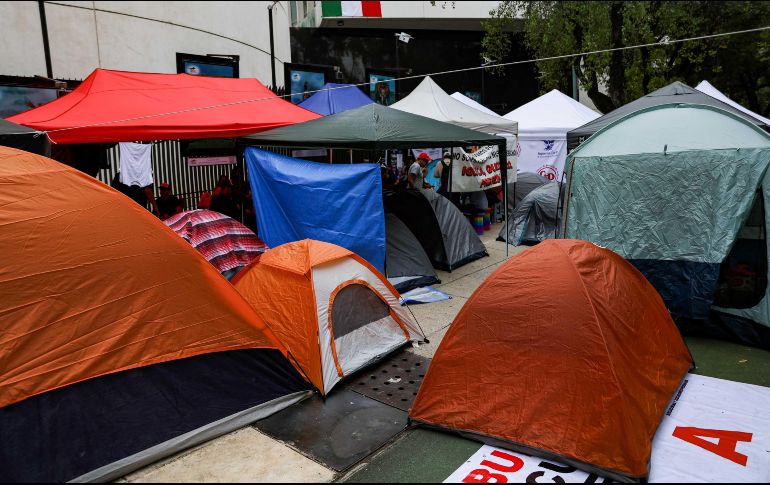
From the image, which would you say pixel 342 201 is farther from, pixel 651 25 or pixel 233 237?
pixel 651 25

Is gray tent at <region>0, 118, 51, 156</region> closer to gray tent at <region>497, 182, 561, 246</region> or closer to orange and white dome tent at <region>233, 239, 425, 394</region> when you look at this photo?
orange and white dome tent at <region>233, 239, 425, 394</region>

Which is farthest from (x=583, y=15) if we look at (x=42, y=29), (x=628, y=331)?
(x=628, y=331)

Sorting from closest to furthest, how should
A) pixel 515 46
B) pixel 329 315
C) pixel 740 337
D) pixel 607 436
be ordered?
1. pixel 607 436
2. pixel 329 315
3. pixel 740 337
4. pixel 515 46

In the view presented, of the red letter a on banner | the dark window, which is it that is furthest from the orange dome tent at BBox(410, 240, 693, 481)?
the dark window

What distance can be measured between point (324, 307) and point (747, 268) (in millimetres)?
4907

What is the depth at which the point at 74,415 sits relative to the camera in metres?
3.82

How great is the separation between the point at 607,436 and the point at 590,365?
48 cm

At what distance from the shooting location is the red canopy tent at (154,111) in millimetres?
8109

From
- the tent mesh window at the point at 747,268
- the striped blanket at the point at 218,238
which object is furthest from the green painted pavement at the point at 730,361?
the striped blanket at the point at 218,238

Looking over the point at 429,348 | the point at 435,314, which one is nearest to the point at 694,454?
the point at 429,348

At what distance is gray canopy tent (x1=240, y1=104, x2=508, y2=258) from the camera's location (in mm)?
7789

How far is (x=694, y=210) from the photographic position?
21.1 feet

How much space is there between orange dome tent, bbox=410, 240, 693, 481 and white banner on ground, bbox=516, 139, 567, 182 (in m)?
10.2

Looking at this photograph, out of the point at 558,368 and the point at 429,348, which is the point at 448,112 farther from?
the point at 558,368
